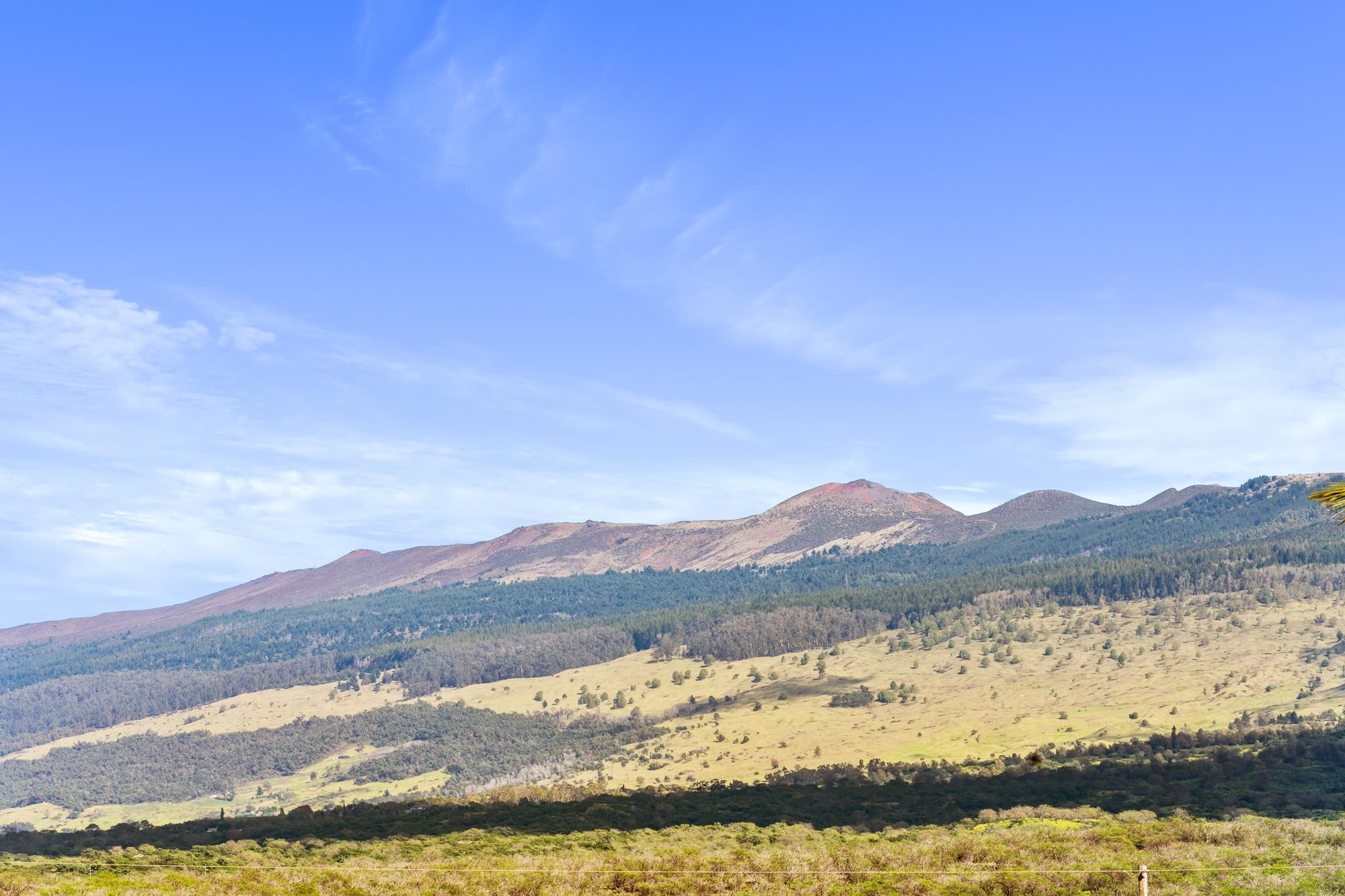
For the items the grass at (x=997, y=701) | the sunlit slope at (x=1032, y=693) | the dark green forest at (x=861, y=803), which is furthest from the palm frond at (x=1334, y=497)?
the sunlit slope at (x=1032, y=693)

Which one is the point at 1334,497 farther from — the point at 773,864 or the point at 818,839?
the point at 818,839

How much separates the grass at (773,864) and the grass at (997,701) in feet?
227

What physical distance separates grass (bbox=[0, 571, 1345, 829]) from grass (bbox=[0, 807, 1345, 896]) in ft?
227

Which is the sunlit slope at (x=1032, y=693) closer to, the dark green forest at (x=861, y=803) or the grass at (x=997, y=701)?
the grass at (x=997, y=701)

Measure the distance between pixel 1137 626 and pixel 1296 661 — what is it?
122 feet

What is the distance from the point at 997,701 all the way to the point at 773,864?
120508 mm

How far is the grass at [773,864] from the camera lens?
33938mm

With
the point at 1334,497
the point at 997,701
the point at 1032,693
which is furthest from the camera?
the point at 1032,693

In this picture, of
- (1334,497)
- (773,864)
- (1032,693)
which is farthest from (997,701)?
(1334,497)

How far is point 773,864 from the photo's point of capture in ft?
127

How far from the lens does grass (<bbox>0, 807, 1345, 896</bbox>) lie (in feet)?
111

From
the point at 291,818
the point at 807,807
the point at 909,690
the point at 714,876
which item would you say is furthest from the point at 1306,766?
the point at 909,690

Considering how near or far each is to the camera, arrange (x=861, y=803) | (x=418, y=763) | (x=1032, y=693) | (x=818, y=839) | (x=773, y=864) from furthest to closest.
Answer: (x=418, y=763), (x=1032, y=693), (x=861, y=803), (x=818, y=839), (x=773, y=864)

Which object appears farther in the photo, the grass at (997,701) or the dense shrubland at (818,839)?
the grass at (997,701)
